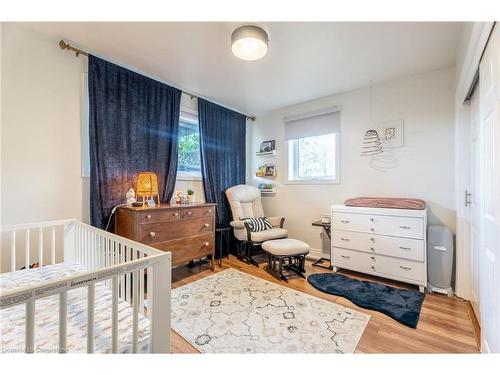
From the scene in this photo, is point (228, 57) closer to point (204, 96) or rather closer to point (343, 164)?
point (204, 96)

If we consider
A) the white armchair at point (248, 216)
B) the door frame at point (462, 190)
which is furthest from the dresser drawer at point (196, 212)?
the door frame at point (462, 190)

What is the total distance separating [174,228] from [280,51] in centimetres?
205

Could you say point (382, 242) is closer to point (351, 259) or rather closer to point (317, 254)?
point (351, 259)

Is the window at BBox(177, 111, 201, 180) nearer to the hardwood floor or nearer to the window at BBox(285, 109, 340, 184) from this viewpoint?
the window at BBox(285, 109, 340, 184)

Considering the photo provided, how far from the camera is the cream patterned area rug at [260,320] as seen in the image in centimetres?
154

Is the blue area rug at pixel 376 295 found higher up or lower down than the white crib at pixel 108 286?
lower down

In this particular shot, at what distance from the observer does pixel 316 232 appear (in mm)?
3396

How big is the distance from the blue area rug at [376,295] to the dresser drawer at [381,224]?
22.3 inches

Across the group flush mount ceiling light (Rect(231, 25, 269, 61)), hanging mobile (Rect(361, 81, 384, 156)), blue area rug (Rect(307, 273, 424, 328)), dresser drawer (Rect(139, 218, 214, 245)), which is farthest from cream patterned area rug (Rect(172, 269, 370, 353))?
flush mount ceiling light (Rect(231, 25, 269, 61))

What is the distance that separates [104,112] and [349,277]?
3198 mm

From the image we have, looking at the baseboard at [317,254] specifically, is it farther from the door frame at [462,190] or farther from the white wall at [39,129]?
the white wall at [39,129]

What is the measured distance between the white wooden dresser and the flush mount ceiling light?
1.97 metres

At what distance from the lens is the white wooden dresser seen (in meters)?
2.31
